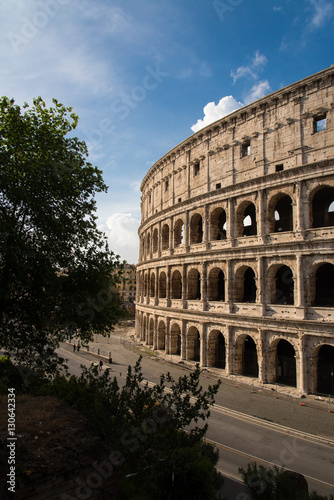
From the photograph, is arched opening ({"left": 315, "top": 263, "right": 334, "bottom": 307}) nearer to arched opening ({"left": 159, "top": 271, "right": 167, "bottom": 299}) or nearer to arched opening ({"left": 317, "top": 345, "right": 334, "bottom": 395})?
arched opening ({"left": 317, "top": 345, "right": 334, "bottom": 395})

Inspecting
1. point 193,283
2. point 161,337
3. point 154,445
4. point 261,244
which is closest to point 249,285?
point 193,283

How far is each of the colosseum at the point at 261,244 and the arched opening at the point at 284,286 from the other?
0.26 feet

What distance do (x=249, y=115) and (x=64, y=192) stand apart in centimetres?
1829

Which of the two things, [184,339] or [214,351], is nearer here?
[214,351]

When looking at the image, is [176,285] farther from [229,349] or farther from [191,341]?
[229,349]

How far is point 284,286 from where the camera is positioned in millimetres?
24875

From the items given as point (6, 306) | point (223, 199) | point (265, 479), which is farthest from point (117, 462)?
point (223, 199)

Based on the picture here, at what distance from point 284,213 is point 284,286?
19.5 feet

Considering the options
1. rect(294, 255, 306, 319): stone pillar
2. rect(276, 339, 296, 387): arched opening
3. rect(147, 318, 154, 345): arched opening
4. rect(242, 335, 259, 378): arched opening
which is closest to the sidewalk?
rect(276, 339, 296, 387): arched opening

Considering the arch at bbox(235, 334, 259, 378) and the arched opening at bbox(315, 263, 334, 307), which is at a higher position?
the arched opening at bbox(315, 263, 334, 307)

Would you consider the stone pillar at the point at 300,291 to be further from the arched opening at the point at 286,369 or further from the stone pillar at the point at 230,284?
the stone pillar at the point at 230,284

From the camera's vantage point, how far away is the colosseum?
21.2m

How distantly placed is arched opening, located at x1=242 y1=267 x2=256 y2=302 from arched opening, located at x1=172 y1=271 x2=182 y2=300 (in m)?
7.16

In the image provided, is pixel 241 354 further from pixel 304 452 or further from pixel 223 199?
pixel 223 199
